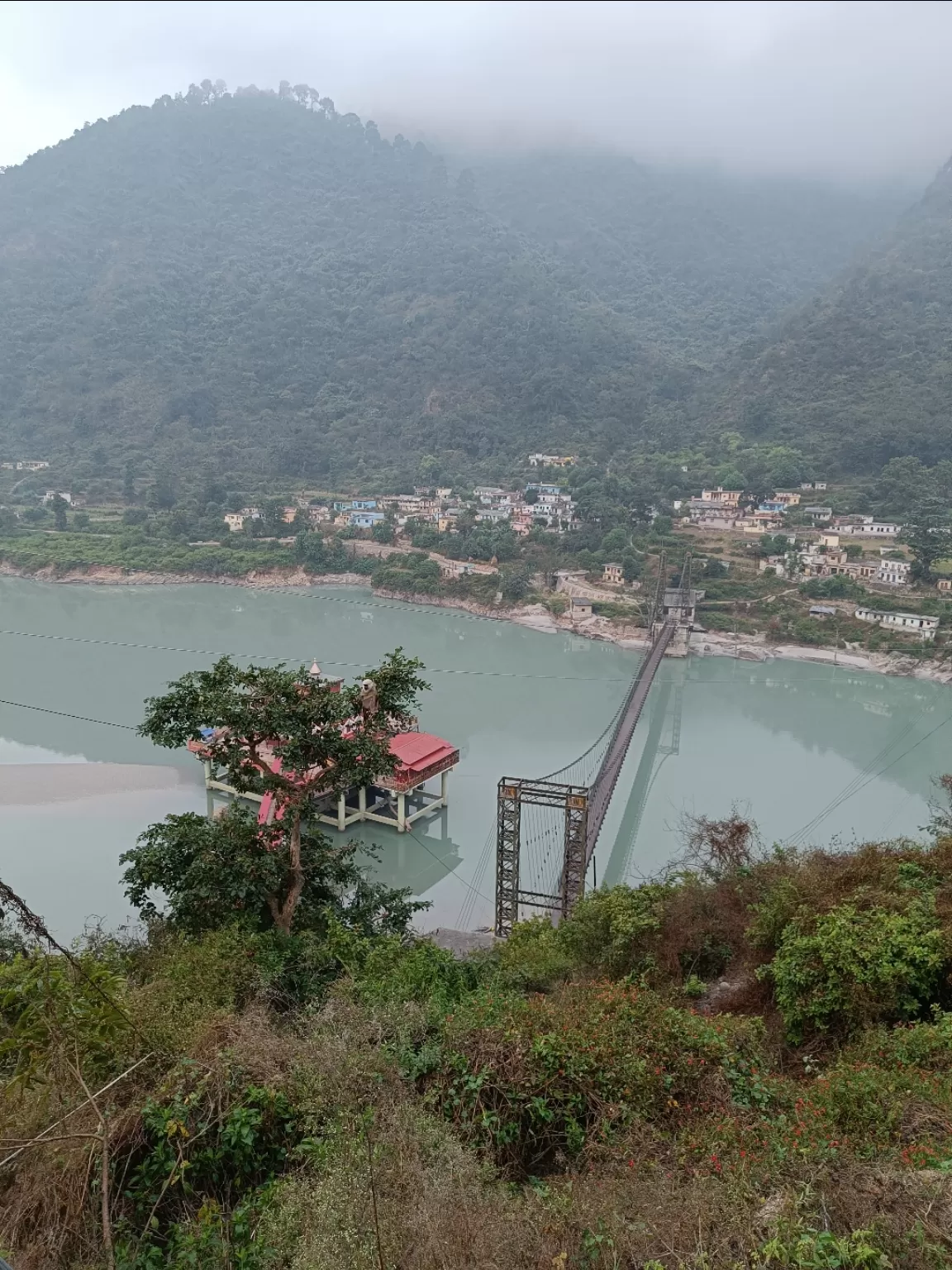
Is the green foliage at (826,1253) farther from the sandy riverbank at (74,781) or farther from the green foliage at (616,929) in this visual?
the sandy riverbank at (74,781)

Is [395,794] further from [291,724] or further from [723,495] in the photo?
[723,495]

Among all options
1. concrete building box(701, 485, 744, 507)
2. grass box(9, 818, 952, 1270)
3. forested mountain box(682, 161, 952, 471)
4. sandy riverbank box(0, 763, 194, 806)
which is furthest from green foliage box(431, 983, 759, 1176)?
forested mountain box(682, 161, 952, 471)

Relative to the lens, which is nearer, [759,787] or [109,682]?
[759,787]

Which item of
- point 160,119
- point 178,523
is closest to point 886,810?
point 178,523

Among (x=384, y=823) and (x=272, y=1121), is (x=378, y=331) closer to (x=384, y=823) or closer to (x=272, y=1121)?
(x=384, y=823)

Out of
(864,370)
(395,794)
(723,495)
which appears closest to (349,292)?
(864,370)

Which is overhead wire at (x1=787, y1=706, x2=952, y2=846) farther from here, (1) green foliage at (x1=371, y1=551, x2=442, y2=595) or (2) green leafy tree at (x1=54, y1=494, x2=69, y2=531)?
(2) green leafy tree at (x1=54, y1=494, x2=69, y2=531)
